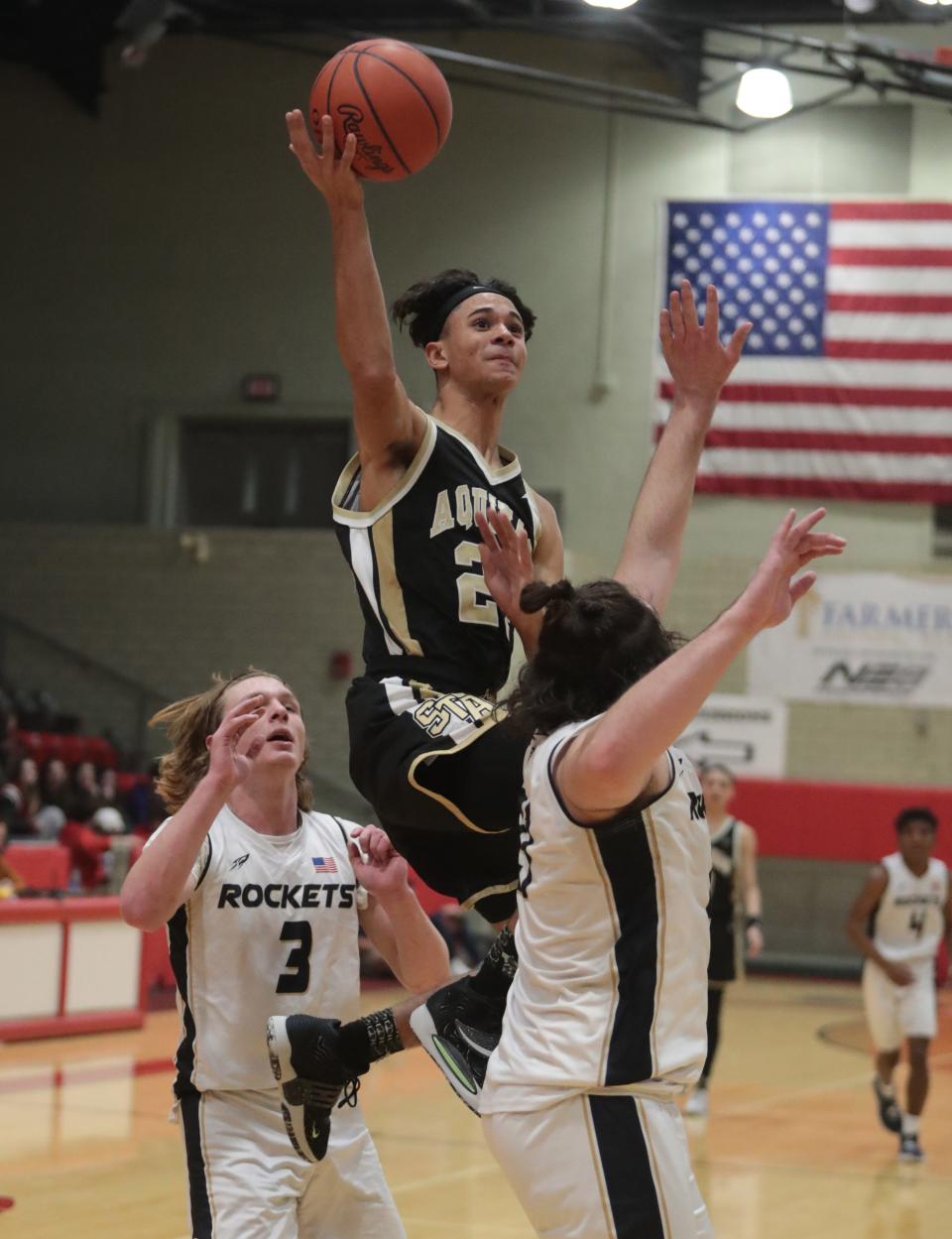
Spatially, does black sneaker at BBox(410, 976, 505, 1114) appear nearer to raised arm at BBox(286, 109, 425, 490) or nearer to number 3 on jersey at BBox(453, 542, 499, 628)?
number 3 on jersey at BBox(453, 542, 499, 628)

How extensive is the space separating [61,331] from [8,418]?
115 cm

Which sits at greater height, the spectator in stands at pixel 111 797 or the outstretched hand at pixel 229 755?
the outstretched hand at pixel 229 755

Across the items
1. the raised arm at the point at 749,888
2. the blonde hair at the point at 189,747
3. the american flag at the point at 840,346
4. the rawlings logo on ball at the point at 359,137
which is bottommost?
the raised arm at the point at 749,888

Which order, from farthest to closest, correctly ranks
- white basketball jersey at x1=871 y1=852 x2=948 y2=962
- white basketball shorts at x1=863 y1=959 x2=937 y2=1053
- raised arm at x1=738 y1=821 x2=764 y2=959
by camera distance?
1. raised arm at x1=738 y1=821 x2=764 y2=959
2. white basketball jersey at x1=871 y1=852 x2=948 y2=962
3. white basketball shorts at x1=863 y1=959 x2=937 y2=1053

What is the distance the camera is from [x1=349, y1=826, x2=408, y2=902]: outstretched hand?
403cm

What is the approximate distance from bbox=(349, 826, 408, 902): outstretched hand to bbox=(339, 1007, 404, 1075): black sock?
396 millimetres

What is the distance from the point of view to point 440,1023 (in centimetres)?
354

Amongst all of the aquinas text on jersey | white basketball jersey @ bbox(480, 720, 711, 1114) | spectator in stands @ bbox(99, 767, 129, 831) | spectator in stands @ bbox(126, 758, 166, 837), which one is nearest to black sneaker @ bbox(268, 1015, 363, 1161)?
white basketball jersey @ bbox(480, 720, 711, 1114)

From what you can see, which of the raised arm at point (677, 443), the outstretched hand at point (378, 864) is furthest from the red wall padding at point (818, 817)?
the outstretched hand at point (378, 864)

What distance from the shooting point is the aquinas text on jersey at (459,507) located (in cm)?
378

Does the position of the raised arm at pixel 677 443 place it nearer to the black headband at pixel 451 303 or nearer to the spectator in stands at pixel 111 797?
the black headband at pixel 451 303

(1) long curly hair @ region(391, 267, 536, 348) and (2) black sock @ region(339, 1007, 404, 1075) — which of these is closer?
(2) black sock @ region(339, 1007, 404, 1075)

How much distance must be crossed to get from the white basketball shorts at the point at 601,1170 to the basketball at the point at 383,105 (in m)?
1.97

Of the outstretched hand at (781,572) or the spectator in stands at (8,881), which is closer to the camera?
the outstretched hand at (781,572)
